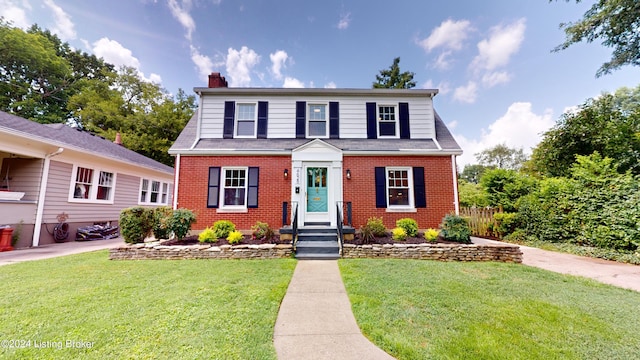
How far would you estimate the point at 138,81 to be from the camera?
Answer: 21.2m

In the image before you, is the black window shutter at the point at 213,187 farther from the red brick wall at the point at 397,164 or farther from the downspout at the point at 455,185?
the downspout at the point at 455,185

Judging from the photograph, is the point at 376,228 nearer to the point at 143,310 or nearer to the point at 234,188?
the point at 234,188

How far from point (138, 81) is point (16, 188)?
58.2ft

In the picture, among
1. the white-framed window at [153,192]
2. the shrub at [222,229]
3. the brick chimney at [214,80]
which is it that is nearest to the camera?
the shrub at [222,229]

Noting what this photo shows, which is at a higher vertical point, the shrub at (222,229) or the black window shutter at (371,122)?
the black window shutter at (371,122)

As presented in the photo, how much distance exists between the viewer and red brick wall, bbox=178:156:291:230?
26.0 ft

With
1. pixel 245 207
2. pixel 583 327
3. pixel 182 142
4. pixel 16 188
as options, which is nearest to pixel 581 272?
pixel 583 327

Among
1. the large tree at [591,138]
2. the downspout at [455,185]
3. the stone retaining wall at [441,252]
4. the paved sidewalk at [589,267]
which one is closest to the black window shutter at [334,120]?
the downspout at [455,185]

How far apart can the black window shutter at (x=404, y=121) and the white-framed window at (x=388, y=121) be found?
189 mm

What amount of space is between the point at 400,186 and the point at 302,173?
11.8ft

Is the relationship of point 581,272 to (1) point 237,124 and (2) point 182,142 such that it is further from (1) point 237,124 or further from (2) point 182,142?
(2) point 182,142

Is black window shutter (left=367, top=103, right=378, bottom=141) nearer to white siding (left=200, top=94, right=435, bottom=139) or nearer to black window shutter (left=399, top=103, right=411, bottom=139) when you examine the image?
white siding (left=200, top=94, right=435, bottom=139)

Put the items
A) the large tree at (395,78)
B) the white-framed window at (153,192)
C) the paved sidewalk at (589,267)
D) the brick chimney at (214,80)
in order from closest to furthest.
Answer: the paved sidewalk at (589,267) → the brick chimney at (214,80) → the white-framed window at (153,192) → the large tree at (395,78)

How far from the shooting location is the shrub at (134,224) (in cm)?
Result: 612
